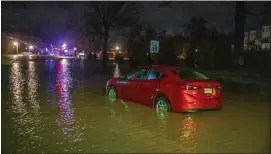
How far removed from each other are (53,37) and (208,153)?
156 m

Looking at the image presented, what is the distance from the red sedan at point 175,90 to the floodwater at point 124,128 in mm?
310

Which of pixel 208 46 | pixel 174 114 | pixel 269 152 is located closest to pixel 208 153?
pixel 269 152

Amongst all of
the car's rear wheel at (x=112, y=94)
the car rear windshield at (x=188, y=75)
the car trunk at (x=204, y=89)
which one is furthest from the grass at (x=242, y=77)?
the car trunk at (x=204, y=89)

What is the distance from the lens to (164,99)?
400 inches

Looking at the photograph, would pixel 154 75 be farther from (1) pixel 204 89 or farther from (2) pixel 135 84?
(1) pixel 204 89

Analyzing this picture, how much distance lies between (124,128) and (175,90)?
2151 mm

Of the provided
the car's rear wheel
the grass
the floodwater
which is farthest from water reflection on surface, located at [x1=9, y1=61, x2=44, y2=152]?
the grass

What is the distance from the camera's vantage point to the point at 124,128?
8234 mm

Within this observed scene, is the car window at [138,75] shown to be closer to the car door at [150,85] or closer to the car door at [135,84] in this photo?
the car door at [135,84]

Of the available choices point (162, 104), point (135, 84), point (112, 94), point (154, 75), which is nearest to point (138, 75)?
point (135, 84)

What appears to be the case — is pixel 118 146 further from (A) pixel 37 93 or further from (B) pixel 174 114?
(A) pixel 37 93

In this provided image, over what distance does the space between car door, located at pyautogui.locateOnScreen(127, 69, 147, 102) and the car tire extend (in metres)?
0.87

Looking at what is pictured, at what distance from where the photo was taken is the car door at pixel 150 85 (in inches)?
410

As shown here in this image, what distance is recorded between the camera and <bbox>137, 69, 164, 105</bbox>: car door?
410 inches
